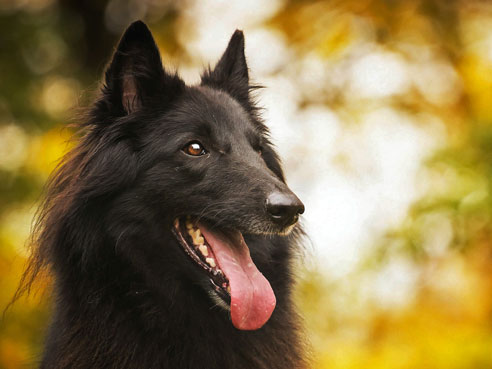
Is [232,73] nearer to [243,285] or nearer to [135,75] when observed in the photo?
[135,75]

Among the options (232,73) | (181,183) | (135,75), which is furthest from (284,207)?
(232,73)

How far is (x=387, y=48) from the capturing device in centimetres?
786

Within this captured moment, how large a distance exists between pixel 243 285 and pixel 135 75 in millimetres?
1270

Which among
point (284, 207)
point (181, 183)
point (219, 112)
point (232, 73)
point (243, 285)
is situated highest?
point (232, 73)

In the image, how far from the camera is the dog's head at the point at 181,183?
8.77 feet

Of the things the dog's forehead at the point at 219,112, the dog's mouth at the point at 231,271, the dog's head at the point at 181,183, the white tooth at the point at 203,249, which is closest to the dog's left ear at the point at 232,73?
the dog's forehead at the point at 219,112

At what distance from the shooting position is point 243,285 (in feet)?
8.61

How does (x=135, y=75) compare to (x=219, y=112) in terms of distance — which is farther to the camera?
(x=219, y=112)

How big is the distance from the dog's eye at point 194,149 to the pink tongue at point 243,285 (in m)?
0.40

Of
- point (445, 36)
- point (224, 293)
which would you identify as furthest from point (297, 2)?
point (224, 293)

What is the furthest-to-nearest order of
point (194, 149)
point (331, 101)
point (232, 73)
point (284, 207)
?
1. point (331, 101)
2. point (232, 73)
3. point (194, 149)
4. point (284, 207)

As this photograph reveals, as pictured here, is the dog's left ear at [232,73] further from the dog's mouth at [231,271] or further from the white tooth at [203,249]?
the white tooth at [203,249]

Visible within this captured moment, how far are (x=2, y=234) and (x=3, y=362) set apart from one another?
6.25 ft

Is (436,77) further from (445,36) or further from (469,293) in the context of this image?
(469,293)
